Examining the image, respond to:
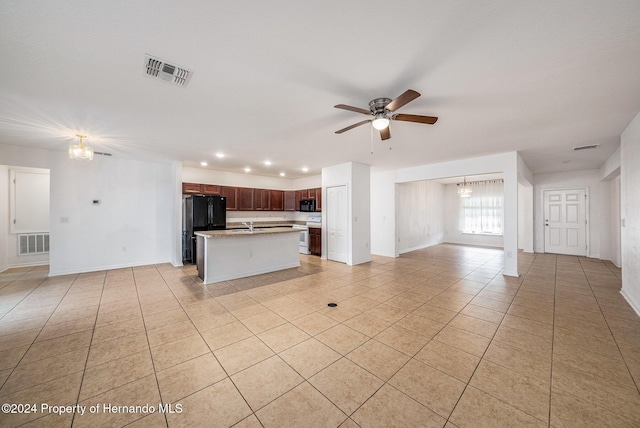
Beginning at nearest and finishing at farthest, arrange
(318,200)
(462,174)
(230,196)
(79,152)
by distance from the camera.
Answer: (79,152), (462,174), (230,196), (318,200)

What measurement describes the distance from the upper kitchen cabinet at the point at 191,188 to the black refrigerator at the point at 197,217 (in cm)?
18

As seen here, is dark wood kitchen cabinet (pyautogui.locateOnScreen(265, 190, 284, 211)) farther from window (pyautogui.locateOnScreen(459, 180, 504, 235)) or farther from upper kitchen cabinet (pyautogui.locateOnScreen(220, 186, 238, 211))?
window (pyautogui.locateOnScreen(459, 180, 504, 235))

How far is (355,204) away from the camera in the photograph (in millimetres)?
6176

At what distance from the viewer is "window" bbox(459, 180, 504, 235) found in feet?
28.9

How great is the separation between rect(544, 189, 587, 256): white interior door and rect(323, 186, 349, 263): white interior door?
688 centimetres

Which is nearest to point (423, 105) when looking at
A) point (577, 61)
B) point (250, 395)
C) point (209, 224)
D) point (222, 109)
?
point (577, 61)

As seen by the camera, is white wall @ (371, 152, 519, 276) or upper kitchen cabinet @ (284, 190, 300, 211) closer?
white wall @ (371, 152, 519, 276)

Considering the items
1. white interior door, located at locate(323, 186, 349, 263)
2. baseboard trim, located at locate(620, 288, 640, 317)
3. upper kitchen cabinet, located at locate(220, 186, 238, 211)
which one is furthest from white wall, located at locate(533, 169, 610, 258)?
upper kitchen cabinet, located at locate(220, 186, 238, 211)

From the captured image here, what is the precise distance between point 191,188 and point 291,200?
3268mm

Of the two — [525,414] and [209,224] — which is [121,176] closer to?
[209,224]

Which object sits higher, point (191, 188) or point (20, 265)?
point (191, 188)

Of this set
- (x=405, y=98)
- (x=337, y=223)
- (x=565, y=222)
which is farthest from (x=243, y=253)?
(x=565, y=222)

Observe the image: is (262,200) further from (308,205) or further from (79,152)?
(79,152)

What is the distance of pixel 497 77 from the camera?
224 cm
